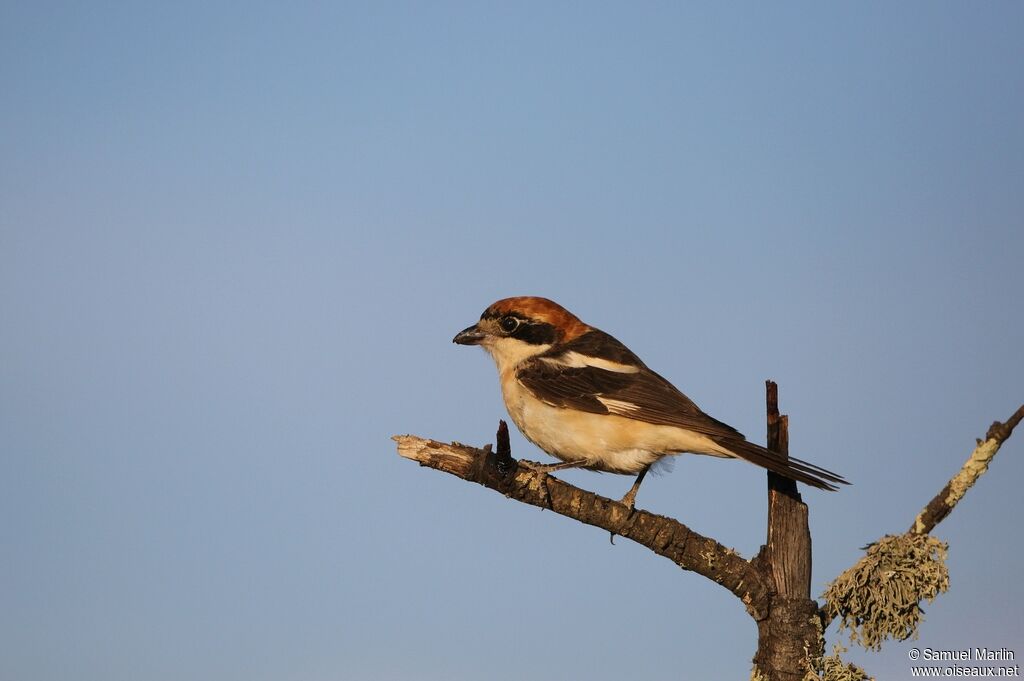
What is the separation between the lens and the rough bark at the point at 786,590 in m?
7.38

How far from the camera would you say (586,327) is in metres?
9.40

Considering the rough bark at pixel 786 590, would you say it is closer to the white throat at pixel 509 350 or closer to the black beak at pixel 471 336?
Answer: the white throat at pixel 509 350

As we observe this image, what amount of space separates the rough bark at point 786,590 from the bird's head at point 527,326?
2344mm

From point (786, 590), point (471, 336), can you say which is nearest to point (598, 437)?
point (471, 336)

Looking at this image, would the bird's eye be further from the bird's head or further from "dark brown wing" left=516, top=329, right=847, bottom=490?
"dark brown wing" left=516, top=329, right=847, bottom=490

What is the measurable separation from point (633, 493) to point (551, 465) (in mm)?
759

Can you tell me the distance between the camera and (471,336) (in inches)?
372

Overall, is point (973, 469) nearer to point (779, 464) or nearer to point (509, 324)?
point (779, 464)

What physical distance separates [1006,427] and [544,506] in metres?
3.51

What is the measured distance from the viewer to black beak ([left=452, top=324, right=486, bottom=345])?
943cm

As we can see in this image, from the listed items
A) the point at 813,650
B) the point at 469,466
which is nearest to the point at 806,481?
the point at 813,650

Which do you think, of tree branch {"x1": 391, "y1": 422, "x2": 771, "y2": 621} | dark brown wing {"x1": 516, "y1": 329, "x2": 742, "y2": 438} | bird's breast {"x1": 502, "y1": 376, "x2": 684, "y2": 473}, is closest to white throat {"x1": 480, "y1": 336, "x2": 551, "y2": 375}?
dark brown wing {"x1": 516, "y1": 329, "x2": 742, "y2": 438}

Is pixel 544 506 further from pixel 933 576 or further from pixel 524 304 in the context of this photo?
pixel 933 576

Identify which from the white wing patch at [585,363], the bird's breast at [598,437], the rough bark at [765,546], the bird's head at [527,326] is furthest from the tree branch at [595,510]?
the bird's head at [527,326]
